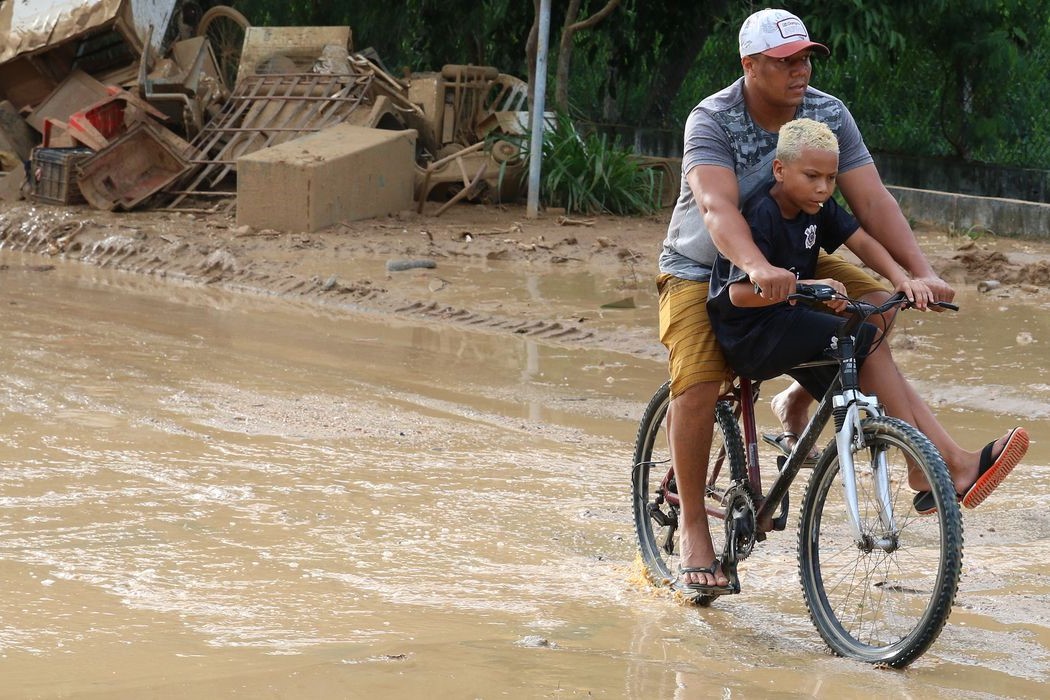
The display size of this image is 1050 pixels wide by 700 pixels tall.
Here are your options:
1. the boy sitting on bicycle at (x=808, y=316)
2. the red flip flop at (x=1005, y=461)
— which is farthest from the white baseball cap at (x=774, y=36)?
the red flip flop at (x=1005, y=461)

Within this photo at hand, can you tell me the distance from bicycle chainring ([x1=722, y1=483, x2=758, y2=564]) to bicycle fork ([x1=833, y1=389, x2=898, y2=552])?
1.36 feet

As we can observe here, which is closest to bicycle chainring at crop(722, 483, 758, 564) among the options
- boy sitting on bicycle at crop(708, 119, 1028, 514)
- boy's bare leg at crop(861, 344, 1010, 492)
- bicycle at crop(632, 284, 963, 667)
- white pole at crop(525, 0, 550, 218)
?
bicycle at crop(632, 284, 963, 667)

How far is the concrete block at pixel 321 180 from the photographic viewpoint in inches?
489

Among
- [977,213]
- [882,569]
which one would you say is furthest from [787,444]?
[977,213]

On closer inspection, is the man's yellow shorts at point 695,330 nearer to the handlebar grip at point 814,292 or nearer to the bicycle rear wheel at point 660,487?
the bicycle rear wheel at point 660,487

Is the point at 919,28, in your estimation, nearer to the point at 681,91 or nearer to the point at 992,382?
the point at 681,91

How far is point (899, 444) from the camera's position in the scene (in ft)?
11.2

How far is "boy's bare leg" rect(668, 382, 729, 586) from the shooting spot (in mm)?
3896

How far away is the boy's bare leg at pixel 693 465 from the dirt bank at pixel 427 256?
432 centimetres

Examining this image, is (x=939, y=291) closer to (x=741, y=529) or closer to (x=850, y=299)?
(x=850, y=299)

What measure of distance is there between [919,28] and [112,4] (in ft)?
30.0

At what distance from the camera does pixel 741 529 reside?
12.8 feet

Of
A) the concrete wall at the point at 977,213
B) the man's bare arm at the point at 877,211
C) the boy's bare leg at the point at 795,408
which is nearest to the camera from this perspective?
the man's bare arm at the point at 877,211

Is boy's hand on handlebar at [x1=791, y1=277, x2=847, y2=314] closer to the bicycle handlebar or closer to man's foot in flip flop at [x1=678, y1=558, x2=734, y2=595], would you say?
the bicycle handlebar
